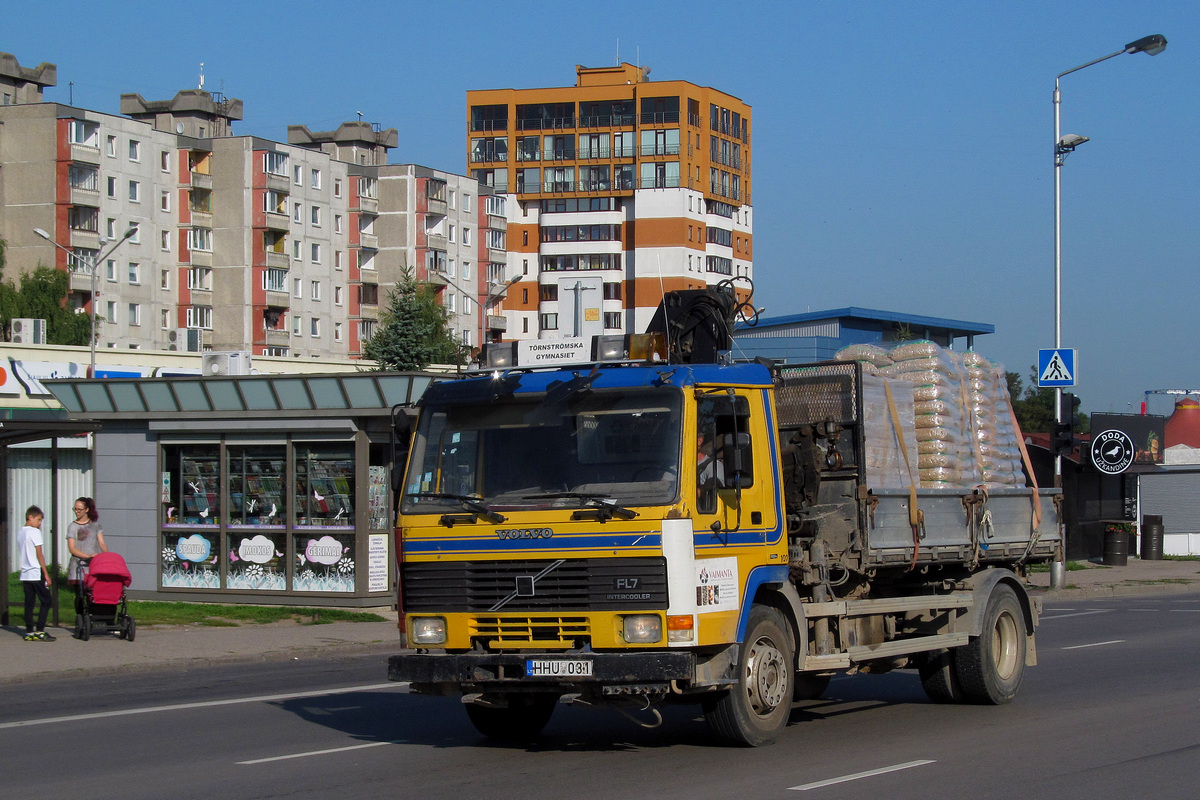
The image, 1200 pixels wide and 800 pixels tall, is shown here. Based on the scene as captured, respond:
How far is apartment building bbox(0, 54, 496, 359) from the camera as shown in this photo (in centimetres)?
7412

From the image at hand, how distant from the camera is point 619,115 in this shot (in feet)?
348

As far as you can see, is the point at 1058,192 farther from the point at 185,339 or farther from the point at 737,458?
the point at 185,339

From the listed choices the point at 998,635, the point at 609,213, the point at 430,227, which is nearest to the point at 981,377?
the point at 998,635

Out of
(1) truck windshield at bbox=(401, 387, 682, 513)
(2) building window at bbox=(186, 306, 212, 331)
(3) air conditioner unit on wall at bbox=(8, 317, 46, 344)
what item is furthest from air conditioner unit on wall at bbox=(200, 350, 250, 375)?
(2) building window at bbox=(186, 306, 212, 331)

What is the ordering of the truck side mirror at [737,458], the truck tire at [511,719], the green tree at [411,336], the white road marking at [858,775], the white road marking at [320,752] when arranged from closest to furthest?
1. the white road marking at [858,775]
2. the truck side mirror at [737,458]
3. the white road marking at [320,752]
4. the truck tire at [511,719]
5. the green tree at [411,336]

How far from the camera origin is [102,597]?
18.2 meters

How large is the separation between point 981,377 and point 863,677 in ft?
12.3

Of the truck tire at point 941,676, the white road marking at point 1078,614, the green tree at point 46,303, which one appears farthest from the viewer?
the green tree at point 46,303

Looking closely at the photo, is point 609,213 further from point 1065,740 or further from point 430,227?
point 1065,740

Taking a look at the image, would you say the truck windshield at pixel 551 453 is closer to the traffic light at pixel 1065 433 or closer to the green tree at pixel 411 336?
the traffic light at pixel 1065 433

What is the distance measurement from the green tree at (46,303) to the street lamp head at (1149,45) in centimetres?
5664

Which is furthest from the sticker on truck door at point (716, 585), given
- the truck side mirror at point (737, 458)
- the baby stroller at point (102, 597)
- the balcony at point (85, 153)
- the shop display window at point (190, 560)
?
the balcony at point (85, 153)

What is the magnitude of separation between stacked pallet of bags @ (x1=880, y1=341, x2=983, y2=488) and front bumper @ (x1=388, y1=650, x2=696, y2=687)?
373cm

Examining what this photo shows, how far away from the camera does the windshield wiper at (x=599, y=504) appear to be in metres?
8.75
